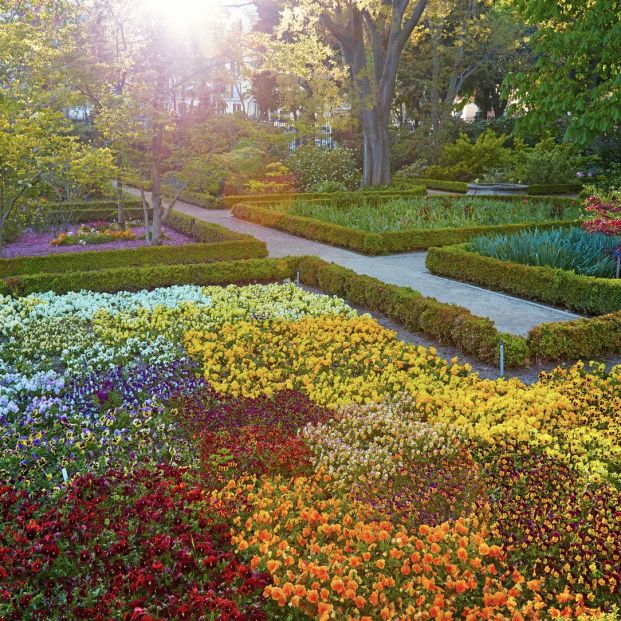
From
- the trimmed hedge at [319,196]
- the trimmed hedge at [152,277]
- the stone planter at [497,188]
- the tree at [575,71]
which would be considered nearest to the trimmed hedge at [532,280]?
the tree at [575,71]

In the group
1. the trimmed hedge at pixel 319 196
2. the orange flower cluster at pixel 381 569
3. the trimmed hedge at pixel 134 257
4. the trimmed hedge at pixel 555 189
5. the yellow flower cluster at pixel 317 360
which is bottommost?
the orange flower cluster at pixel 381 569

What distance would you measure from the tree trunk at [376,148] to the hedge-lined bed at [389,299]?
15.4 metres

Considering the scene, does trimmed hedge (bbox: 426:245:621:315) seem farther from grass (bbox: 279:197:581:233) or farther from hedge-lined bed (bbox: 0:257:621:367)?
grass (bbox: 279:197:581:233)

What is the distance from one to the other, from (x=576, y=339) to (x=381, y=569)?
5388mm

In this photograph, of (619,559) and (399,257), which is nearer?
(619,559)

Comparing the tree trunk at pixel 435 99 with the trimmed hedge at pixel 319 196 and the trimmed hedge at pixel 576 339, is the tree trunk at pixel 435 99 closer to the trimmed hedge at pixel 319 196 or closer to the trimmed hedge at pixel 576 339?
the trimmed hedge at pixel 319 196

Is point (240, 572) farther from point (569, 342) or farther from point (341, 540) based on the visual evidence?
point (569, 342)

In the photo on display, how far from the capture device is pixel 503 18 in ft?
111

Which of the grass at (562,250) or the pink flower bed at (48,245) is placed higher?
the pink flower bed at (48,245)

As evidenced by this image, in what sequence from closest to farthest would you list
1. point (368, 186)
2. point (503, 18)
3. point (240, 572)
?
point (240, 572)
point (368, 186)
point (503, 18)

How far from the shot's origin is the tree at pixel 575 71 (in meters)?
12.0

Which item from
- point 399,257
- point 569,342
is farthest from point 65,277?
point 569,342

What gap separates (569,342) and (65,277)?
8193 millimetres

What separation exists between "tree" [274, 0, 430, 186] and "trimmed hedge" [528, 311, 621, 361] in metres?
18.0
